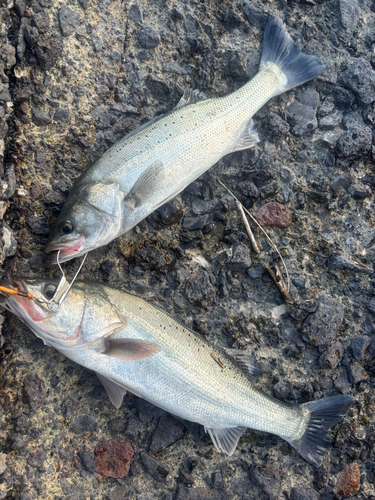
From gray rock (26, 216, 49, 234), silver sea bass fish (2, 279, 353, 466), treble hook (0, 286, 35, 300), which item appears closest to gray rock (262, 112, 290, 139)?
silver sea bass fish (2, 279, 353, 466)

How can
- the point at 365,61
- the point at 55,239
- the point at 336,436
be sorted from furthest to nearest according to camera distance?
1. the point at 365,61
2. the point at 336,436
3. the point at 55,239

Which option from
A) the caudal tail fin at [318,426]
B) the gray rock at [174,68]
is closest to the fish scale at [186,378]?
the caudal tail fin at [318,426]

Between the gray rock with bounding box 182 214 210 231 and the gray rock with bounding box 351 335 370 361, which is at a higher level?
the gray rock with bounding box 182 214 210 231

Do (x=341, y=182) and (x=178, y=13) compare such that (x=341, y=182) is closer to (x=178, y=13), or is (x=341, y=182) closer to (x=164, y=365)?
(x=178, y=13)

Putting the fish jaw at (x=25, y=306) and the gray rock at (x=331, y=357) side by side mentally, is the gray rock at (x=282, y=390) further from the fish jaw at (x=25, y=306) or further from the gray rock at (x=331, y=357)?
the fish jaw at (x=25, y=306)

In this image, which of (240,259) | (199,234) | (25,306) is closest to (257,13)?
(199,234)

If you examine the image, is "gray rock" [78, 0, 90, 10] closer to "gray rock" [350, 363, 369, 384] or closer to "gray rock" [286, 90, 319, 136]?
"gray rock" [286, 90, 319, 136]

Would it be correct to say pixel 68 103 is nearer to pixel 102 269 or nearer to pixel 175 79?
pixel 175 79

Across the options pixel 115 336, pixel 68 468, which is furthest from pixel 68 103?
pixel 68 468

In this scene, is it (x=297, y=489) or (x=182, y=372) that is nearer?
(x=182, y=372)
